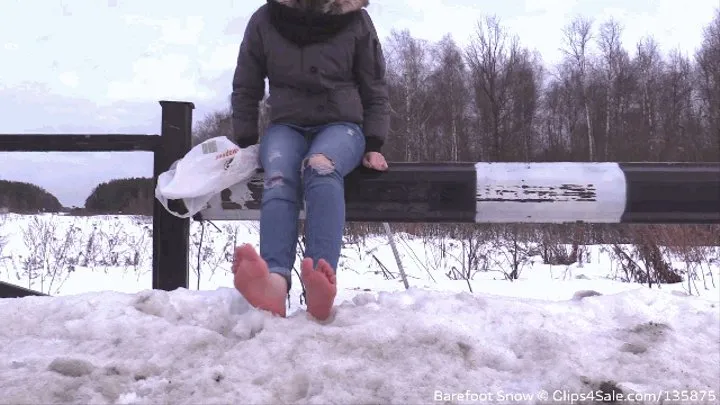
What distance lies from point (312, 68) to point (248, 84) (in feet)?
1.00

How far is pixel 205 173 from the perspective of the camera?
240cm

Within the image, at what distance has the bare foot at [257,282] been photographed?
180cm

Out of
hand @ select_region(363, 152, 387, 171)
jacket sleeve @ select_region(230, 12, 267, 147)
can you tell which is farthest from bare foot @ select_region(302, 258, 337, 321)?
jacket sleeve @ select_region(230, 12, 267, 147)

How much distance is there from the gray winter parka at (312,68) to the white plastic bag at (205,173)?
128 millimetres

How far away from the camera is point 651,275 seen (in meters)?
4.48

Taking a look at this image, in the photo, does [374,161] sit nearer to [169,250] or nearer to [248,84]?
[248,84]

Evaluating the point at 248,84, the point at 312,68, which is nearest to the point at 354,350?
the point at 312,68

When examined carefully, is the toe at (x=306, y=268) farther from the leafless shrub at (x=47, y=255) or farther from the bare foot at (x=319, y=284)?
the leafless shrub at (x=47, y=255)

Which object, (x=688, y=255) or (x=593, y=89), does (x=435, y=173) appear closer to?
(x=688, y=255)

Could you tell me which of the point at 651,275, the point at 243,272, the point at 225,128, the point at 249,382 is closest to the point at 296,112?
the point at 243,272

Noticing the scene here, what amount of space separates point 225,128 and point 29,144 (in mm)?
7996

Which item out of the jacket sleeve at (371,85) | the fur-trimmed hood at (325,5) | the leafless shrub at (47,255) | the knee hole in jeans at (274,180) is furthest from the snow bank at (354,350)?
the leafless shrub at (47,255)

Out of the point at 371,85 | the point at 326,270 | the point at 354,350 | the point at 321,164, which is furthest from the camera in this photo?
the point at 371,85

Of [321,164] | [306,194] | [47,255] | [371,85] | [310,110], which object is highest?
[371,85]
